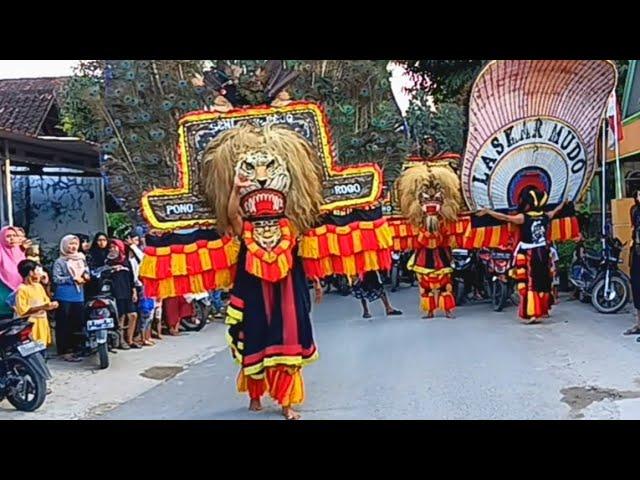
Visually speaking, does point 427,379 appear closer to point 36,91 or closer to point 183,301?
point 183,301

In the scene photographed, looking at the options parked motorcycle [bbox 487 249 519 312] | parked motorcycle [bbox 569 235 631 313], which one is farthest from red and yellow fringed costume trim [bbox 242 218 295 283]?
parked motorcycle [bbox 569 235 631 313]

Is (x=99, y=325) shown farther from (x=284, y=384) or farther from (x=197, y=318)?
(x=197, y=318)

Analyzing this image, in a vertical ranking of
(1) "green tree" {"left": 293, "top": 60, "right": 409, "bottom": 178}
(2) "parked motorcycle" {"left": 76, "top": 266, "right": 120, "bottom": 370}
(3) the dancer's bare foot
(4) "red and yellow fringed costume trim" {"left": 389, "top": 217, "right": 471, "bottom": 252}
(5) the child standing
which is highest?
(1) "green tree" {"left": 293, "top": 60, "right": 409, "bottom": 178}

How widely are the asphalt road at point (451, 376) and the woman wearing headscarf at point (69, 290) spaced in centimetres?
98

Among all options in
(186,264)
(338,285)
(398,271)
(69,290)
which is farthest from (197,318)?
(398,271)

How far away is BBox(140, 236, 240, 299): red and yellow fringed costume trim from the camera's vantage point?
459cm

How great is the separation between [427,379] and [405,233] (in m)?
3.28

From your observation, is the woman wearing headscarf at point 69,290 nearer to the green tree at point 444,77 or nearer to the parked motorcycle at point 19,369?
the parked motorcycle at point 19,369

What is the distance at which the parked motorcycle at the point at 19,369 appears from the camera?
4.81 meters

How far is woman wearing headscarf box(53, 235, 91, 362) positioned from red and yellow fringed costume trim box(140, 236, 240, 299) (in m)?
1.75

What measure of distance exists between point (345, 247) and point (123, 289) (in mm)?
2917

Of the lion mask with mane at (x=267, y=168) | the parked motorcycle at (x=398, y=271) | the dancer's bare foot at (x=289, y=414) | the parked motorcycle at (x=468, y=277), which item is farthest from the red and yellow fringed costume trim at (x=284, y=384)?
the parked motorcycle at (x=398, y=271)

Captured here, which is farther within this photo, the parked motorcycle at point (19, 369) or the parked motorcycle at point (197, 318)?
the parked motorcycle at point (197, 318)

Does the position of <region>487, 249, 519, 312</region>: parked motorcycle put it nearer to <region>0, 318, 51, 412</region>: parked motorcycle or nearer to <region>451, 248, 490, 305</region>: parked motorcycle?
<region>451, 248, 490, 305</region>: parked motorcycle
